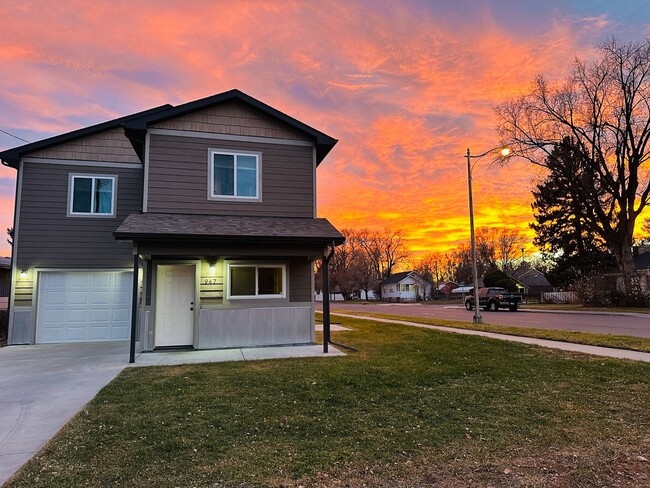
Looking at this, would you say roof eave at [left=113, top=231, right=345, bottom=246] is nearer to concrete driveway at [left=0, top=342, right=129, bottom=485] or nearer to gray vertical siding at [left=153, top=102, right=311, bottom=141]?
concrete driveway at [left=0, top=342, right=129, bottom=485]

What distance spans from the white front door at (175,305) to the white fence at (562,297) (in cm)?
3275

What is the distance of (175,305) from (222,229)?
101 inches

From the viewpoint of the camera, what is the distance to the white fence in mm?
34975

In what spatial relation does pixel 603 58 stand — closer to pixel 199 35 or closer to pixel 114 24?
pixel 199 35

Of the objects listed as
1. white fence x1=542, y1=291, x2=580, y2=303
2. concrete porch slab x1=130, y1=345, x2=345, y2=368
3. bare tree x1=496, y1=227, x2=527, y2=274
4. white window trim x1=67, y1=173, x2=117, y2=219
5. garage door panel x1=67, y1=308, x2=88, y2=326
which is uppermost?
bare tree x1=496, y1=227, x2=527, y2=274

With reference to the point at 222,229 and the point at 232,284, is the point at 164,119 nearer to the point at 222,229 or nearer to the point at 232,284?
the point at 222,229

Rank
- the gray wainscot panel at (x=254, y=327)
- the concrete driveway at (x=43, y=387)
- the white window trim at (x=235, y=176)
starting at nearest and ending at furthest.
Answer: the concrete driveway at (x=43, y=387)
the gray wainscot panel at (x=254, y=327)
the white window trim at (x=235, y=176)

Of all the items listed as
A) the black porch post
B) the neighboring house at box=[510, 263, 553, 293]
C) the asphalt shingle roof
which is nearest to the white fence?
the neighboring house at box=[510, 263, 553, 293]

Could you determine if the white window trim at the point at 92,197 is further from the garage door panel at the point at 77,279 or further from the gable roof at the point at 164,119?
the garage door panel at the point at 77,279

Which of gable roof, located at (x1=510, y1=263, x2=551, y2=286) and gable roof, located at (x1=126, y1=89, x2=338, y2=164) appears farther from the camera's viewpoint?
gable roof, located at (x1=510, y1=263, x2=551, y2=286)

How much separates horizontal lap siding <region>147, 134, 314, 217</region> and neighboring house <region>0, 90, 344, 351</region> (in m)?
0.03

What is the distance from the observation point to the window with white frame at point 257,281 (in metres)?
11.0

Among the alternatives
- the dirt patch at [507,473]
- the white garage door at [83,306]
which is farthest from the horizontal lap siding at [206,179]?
the dirt patch at [507,473]

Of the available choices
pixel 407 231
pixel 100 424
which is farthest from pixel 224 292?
pixel 407 231
